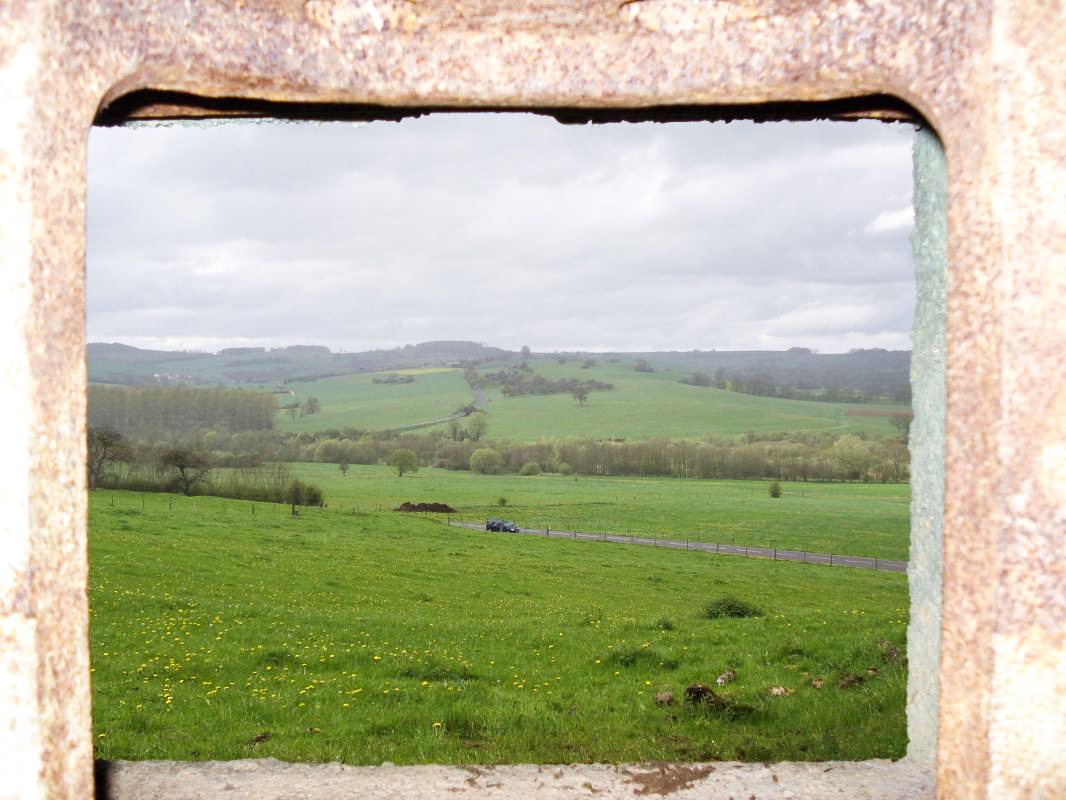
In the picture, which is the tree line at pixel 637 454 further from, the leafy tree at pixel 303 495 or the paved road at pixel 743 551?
the paved road at pixel 743 551

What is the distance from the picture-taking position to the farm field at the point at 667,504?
5000 cm

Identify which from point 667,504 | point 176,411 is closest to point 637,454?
point 667,504

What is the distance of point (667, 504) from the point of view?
62.1 metres

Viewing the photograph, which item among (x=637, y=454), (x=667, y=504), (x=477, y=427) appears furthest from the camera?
(x=477, y=427)

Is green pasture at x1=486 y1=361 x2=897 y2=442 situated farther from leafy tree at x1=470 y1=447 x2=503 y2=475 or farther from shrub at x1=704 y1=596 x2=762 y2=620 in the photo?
shrub at x1=704 y1=596 x2=762 y2=620

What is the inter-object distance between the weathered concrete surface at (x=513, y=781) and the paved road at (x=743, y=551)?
37555 millimetres

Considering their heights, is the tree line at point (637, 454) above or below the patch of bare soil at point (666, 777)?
below

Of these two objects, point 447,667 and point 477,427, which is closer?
point 447,667

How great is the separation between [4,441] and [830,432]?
100.0m

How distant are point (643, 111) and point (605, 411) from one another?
4473 inches

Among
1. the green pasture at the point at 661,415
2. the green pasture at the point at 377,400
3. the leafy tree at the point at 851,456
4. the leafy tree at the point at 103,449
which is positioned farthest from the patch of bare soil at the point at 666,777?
the green pasture at the point at 377,400

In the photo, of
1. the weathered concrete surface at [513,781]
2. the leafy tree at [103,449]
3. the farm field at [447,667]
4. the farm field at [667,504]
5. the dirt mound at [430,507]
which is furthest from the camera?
the dirt mound at [430,507]

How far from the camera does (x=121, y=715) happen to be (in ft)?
28.3

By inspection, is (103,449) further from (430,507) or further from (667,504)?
(667,504)
